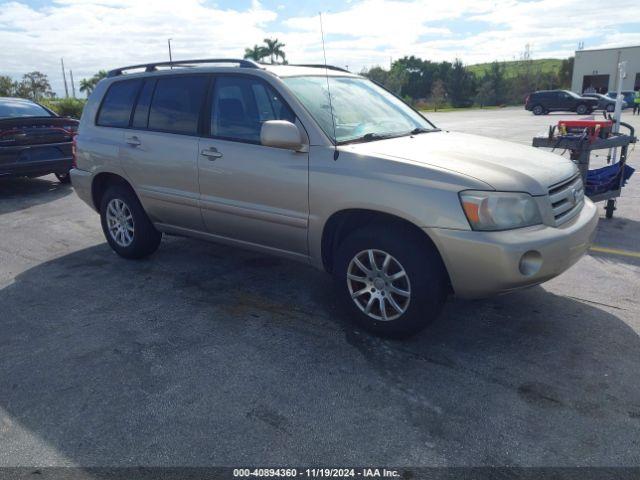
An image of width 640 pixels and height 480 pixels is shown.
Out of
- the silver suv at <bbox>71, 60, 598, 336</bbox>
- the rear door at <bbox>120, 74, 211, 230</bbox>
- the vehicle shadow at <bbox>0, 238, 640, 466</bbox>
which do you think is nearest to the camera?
the vehicle shadow at <bbox>0, 238, 640, 466</bbox>

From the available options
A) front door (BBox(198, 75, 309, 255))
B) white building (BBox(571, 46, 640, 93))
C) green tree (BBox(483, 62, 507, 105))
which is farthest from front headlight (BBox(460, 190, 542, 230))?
white building (BBox(571, 46, 640, 93))

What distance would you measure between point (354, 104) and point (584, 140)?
3.04m

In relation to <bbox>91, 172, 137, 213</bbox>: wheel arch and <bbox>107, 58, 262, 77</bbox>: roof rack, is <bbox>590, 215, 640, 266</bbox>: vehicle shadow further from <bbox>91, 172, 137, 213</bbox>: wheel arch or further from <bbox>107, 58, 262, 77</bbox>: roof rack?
<bbox>91, 172, 137, 213</bbox>: wheel arch

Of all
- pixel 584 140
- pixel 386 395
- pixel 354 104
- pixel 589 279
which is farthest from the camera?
pixel 584 140

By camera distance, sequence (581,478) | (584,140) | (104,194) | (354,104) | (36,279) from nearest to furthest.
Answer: (581,478)
(354,104)
(36,279)
(104,194)
(584,140)

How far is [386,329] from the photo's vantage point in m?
3.55

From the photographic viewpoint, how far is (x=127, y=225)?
5324 mm

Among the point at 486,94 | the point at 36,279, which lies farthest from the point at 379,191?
the point at 486,94

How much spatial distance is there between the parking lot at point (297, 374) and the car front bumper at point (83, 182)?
36.4 inches

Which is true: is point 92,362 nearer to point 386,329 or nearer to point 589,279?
point 386,329

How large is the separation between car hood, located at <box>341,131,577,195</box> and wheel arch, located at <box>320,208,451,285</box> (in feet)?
1.27

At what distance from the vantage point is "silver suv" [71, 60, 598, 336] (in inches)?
125

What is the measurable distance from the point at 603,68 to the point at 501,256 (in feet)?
202

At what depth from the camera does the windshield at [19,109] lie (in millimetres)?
8875
